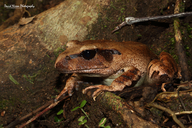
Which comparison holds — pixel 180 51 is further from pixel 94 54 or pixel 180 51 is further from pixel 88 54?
pixel 88 54

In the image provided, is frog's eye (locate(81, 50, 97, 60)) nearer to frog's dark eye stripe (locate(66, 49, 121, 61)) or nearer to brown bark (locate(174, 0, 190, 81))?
frog's dark eye stripe (locate(66, 49, 121, 61))

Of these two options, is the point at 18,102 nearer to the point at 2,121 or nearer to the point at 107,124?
the point at 2,121

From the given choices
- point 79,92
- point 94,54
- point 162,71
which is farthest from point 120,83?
point 162,71

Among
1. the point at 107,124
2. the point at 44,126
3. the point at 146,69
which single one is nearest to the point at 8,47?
the point at 44,126

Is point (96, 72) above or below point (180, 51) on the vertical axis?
below

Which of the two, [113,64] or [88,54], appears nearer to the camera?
[88,54]

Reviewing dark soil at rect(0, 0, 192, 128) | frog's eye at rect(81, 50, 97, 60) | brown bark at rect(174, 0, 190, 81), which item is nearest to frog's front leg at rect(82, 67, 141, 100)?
dark soil at rect(0, 0, 192, 128)
